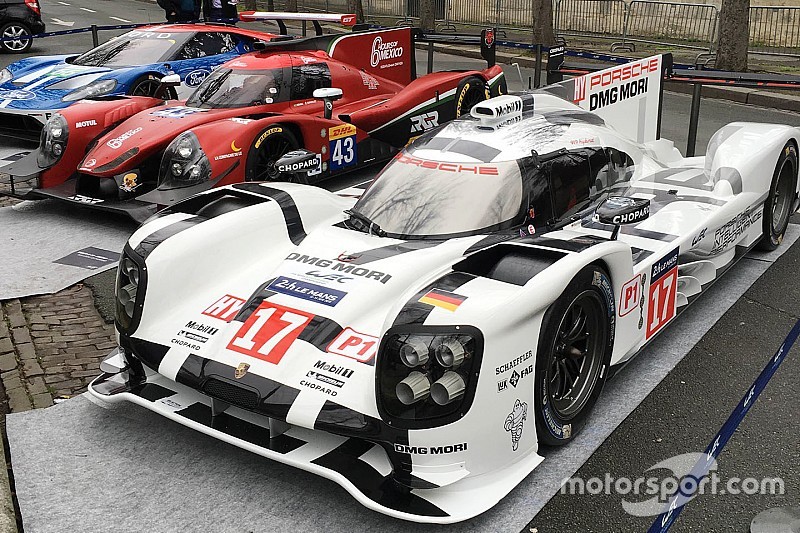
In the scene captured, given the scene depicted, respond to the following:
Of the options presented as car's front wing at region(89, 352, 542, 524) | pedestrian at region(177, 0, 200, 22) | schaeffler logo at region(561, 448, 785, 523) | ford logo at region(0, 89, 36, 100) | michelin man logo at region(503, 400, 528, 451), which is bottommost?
schaeffler logo at region(561, 448, 785, 523)

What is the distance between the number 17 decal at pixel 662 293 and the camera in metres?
4.46

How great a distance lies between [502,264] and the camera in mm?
3758

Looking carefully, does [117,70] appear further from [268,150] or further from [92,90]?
[268,150]

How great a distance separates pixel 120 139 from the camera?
23.8 feet

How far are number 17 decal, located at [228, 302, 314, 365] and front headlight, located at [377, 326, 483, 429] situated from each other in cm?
60

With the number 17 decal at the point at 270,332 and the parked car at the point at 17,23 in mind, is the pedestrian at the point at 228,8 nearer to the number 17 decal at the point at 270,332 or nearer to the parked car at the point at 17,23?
the parked car at the point at 17,23

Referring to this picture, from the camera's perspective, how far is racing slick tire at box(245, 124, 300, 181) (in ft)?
23.4

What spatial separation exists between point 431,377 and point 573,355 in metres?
0.88

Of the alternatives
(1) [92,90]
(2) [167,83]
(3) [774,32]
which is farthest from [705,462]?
(3) [774,32]

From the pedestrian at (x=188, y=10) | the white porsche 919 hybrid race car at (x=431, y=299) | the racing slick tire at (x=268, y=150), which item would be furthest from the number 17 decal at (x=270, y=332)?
the pedestrian at (x=188, y=10)

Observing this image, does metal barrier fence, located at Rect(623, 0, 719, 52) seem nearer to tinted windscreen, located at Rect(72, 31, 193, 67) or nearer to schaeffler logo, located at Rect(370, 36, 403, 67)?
schaeffler logo, located at Rect(370, 36, 403, 67)

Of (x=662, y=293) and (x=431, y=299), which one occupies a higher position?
(x=431, y=299)

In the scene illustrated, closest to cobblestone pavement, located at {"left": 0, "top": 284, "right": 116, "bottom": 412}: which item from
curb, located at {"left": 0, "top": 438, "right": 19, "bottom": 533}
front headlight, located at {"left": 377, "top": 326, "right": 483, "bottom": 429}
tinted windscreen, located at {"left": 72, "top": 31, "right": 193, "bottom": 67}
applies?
curb, located at {"left": 0, "top": 438, "right": 19, "bottom": 533}

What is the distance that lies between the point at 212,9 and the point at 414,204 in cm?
1032
